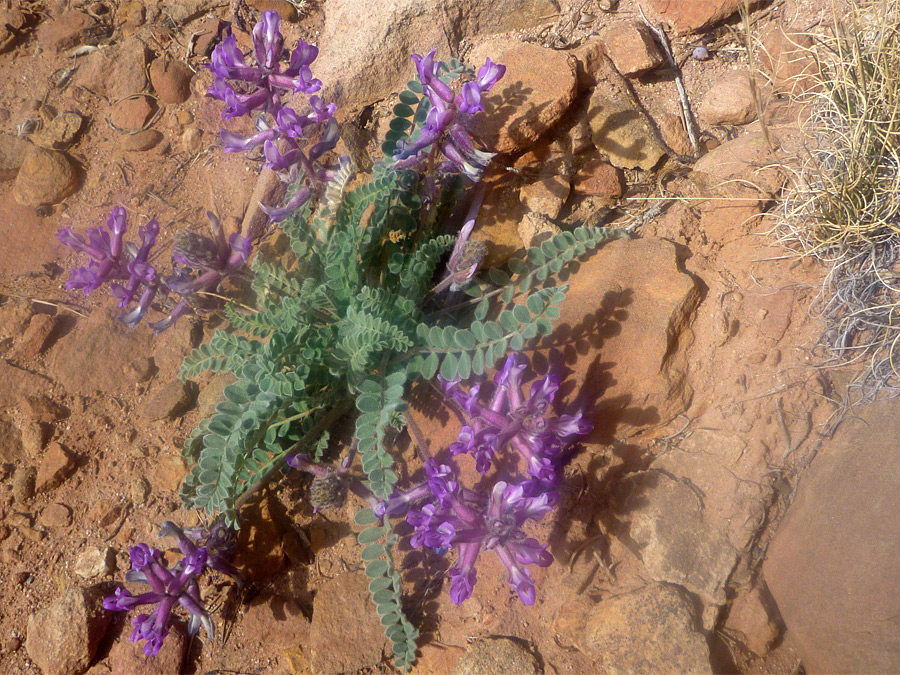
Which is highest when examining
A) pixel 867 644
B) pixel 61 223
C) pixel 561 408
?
pixel 61 223

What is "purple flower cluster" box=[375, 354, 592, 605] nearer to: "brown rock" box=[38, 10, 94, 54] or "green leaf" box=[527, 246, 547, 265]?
"green leaf" box=[527, 246, 547, 265]

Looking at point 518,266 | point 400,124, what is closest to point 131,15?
point 400,124

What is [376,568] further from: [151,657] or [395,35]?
[395,35]

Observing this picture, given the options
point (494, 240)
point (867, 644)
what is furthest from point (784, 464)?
point (494, 240)

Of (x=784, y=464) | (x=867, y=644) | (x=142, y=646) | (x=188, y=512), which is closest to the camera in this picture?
(x=867, y=644)

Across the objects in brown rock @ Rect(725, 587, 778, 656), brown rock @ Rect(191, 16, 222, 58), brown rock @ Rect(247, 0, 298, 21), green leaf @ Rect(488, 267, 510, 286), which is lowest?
brown rock @ Rect(725, 587, 778, 656)

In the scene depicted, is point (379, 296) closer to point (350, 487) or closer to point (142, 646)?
point (350, 487)

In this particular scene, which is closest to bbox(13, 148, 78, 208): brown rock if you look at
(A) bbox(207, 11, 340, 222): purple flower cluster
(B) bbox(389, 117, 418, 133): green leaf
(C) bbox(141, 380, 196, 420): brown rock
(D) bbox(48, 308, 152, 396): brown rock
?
(D) bbox(48, 308, 152, 396): brown rock
